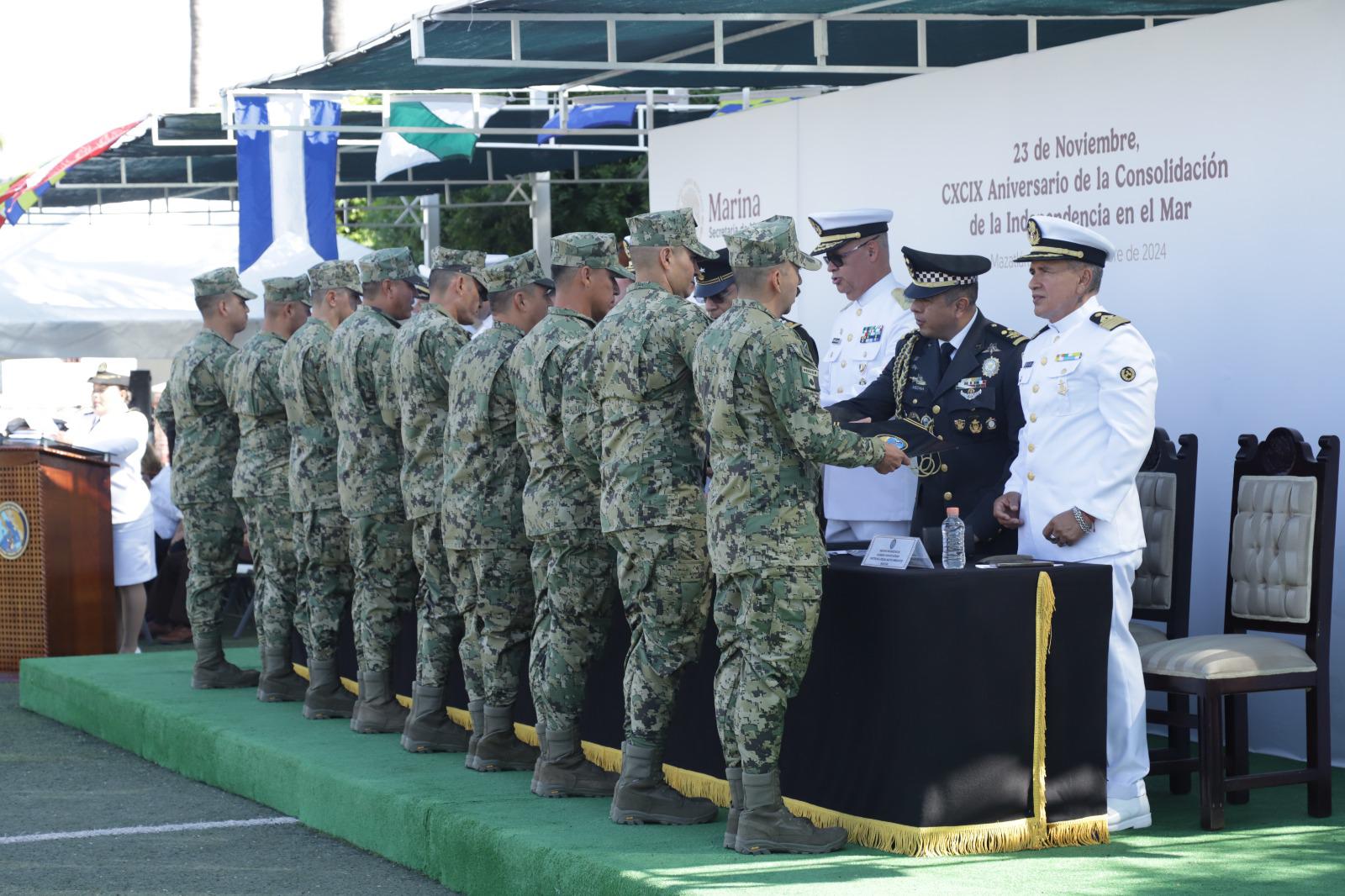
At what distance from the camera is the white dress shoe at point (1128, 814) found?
17.1 feet

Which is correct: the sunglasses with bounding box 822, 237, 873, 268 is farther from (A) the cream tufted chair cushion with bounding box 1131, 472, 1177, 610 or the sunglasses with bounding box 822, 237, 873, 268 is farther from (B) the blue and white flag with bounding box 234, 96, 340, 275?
(B) the blue and white flag with bounding box 234, 96, 340, 275

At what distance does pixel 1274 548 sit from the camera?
561cm

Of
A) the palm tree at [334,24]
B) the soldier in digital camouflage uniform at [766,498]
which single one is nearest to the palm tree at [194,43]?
the palm tree at [334,24]

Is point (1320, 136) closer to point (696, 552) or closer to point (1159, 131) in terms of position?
point (1159, 131)

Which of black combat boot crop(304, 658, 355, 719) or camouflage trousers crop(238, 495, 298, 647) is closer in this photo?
black combat boot crop(304, 658, 355, 719)

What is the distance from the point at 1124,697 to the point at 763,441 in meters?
1.33

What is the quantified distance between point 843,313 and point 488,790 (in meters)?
2.08

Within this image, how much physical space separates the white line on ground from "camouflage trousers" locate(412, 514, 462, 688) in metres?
0.71

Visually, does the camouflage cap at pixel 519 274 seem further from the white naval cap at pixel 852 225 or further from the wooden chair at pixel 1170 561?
the wooden chair at pixel 1170 561

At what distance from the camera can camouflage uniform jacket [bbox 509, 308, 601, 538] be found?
5.61m

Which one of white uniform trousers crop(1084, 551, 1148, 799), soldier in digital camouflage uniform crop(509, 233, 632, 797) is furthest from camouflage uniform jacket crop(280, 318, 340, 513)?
white uniform trousers crop(1084, 551, 1148, 799)

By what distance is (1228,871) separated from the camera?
15.4ft

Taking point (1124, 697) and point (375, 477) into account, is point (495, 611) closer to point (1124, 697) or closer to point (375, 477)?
point (375, 477)

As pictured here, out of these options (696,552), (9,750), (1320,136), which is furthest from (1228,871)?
(9,750)
